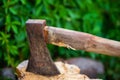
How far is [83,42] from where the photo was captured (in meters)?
2.09

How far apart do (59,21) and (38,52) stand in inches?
34.2

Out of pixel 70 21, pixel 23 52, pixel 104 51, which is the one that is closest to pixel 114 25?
pixel 70 21

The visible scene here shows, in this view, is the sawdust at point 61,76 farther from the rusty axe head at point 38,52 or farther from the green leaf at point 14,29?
the green leaf at point 14,29

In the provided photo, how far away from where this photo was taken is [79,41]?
2.08 meters

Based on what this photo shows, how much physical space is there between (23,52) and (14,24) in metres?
0.33

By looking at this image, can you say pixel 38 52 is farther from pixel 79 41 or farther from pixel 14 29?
pixel 14 29

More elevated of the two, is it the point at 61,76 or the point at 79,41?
the point at 79,41

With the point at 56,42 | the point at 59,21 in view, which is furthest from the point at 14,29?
the point at 56,42

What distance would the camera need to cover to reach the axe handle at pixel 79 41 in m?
2.06

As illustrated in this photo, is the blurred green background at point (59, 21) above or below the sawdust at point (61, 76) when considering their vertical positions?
above

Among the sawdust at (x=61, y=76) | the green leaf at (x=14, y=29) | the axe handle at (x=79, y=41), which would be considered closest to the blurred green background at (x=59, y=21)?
the green leaf at (x=14, y=29)

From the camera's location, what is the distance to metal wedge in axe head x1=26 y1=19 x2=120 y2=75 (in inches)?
80.4

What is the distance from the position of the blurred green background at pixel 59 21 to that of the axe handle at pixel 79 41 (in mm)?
599

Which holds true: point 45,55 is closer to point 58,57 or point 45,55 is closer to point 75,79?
point 75,79
